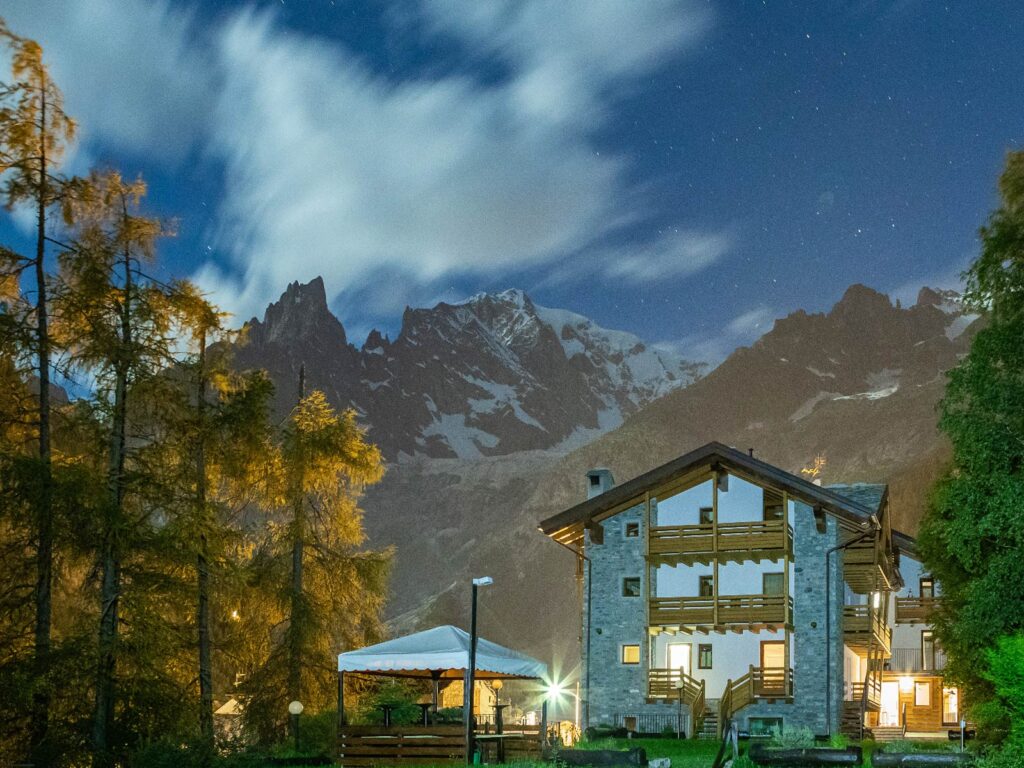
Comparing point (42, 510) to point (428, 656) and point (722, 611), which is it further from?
point (722, 611)

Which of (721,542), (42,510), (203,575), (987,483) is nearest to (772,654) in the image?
(721,542)

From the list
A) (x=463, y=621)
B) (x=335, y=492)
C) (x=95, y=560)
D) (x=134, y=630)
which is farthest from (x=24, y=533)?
(x=463, y=621)

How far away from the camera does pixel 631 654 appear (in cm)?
3878

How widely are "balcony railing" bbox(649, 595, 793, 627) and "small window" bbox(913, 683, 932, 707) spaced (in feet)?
43.0

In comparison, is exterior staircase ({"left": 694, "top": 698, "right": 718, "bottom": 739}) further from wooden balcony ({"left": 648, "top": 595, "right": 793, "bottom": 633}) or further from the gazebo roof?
the gazebo roof

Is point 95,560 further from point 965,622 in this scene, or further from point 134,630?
point 965,622

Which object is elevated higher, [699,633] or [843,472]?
[843,472]

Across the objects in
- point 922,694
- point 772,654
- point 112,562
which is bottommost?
point 922,694

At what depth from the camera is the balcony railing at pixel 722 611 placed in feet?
120

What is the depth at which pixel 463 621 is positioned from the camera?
131m

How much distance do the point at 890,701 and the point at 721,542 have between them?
48.7 feet

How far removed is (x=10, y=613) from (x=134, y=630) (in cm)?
217

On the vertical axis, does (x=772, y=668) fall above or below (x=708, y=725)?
above

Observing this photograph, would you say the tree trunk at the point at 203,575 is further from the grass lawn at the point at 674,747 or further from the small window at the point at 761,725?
the small window at the point at 761,725
